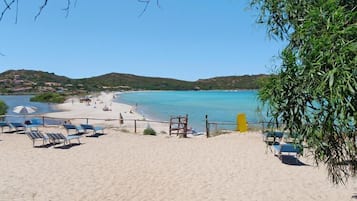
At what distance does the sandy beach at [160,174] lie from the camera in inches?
257

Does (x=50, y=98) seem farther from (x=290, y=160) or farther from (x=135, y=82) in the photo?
(x=135, y=82)

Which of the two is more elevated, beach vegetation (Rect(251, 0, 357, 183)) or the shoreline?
beach vegetation (Rect(251, 0, 357, 183))

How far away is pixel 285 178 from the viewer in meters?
7.74

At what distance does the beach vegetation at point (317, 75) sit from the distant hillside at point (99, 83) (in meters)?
90.5

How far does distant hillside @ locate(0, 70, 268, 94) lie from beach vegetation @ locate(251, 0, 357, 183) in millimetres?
90501

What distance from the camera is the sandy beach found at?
21.5ft

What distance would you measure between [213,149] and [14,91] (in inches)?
4761

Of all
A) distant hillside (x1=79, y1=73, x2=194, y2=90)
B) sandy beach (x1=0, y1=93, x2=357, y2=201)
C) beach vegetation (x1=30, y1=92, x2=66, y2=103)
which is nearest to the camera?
sandy beach (x1=0, y1=93, x2=357, y2=201)

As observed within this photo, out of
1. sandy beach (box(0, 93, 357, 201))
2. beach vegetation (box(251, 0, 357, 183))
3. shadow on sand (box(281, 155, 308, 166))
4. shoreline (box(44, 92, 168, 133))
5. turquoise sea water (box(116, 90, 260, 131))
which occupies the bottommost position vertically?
turquoise sea water (box(116, 90, 260, 131))

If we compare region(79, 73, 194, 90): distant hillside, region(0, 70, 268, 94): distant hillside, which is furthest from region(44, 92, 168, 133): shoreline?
region(79, 73, 194, 90): distant hillside

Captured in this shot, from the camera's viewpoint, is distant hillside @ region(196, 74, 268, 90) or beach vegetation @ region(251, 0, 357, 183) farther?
distant hillside @ region(196, 74, 268, 90)

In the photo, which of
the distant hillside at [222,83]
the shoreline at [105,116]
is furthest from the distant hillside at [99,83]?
the shoreline at [105,116]

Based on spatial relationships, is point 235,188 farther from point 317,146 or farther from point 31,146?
point 31,146

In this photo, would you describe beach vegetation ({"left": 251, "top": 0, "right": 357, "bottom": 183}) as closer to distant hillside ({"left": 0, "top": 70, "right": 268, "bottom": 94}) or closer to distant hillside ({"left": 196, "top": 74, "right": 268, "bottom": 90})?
distant hillside ({"left": 0, "top": 70, "right": 268, "bottom": 94})
